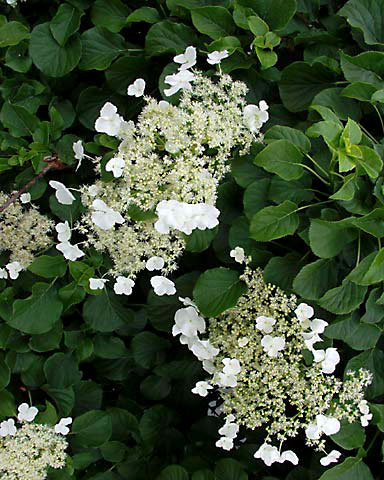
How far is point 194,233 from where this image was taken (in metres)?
0.99

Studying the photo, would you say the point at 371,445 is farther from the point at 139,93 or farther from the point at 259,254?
the point at 139,93

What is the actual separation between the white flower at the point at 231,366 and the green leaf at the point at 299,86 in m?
0.46

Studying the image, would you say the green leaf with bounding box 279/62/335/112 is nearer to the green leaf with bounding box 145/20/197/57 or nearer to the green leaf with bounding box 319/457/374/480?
the green leaf with bounding box 145/20/197/57

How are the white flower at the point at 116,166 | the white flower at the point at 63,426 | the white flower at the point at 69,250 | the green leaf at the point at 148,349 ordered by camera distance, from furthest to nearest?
1. the green leaf at the point at 148,349
2. the white flower at the point at 63,426
3. the white flower at the point at 69,250
4. the white flower at the point at 116,166

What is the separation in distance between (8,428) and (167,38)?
741 millimetres

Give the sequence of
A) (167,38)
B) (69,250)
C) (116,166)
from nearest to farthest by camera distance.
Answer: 1. (116,166)
2. (69,250)
3. (167,38)

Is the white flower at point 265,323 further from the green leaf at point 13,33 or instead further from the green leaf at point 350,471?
the green leaf at point 13,33

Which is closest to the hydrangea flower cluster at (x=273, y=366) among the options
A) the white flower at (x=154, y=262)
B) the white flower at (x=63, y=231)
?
the white flower at (x=154, y=262)

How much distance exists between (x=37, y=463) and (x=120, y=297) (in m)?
0.32

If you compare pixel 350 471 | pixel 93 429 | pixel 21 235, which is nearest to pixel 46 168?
pixel 21 235

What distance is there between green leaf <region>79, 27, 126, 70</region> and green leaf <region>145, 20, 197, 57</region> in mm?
74

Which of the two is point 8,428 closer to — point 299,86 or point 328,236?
point 328,236

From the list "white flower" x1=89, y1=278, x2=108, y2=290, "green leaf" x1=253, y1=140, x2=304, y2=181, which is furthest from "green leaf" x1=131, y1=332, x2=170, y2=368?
"green leaf" x1=253, y1=140, x2=304, y2=181

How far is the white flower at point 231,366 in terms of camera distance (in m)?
0.95
